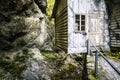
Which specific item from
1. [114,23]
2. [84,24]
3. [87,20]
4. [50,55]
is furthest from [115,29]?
[50,55]

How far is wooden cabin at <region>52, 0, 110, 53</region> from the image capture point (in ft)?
37.7

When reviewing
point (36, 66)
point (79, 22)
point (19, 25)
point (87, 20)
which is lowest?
point (36, 66)

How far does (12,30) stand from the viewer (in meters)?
10.4

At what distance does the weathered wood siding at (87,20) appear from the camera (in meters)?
11.5

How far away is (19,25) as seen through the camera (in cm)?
1051

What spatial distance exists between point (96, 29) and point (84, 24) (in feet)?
3.05

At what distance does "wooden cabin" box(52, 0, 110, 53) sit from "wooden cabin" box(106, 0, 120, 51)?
32 centimetres

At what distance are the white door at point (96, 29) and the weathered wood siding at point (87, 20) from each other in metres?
0.07

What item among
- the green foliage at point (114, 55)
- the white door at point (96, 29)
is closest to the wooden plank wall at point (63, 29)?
the white door at point (96, 29)

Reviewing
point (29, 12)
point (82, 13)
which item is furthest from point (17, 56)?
point (82, 13)

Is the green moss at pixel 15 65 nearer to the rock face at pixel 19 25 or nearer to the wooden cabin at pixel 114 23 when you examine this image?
the rock face at pixel 19 25

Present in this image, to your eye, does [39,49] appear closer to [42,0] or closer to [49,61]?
[49,61]

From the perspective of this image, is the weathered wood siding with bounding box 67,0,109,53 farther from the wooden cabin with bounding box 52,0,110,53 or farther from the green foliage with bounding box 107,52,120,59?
the green foliage with bounding box 107,52,120,59

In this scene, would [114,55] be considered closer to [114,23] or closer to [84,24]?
[114,23]
